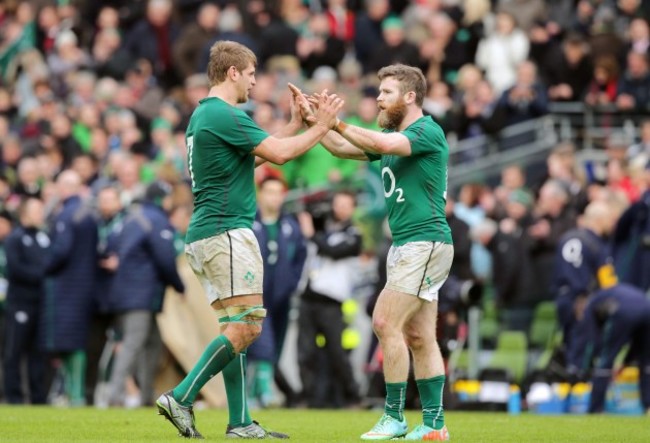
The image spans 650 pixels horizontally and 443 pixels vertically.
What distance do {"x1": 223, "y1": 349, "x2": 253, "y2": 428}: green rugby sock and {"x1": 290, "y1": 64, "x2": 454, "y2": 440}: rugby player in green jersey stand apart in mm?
914

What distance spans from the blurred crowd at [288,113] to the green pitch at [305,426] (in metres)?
2.35

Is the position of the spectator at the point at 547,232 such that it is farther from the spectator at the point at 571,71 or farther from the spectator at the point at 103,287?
the spectator at the point at 103,287

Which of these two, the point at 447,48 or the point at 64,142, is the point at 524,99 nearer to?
the point at 447,48

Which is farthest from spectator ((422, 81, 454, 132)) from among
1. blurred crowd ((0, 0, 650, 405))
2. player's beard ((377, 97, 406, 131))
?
player's beard ((377, 97, 406, 131))

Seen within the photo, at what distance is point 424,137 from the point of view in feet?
39.7

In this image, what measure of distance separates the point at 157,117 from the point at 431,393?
46.3 feet

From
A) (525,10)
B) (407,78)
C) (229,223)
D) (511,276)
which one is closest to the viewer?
(229,223)

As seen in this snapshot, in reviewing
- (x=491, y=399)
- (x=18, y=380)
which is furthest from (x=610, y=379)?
(x=18, y=380)

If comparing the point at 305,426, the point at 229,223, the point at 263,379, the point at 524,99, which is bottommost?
the point at 305,426

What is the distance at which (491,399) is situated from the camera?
1908 centimetres

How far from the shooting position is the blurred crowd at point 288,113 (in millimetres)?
19781

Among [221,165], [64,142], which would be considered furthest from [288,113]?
[221,165]

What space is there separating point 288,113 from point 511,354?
242 inches

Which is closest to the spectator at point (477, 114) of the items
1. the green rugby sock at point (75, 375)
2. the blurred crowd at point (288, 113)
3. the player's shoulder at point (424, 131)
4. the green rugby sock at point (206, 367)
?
the blurred crowd at point (288, 113)
